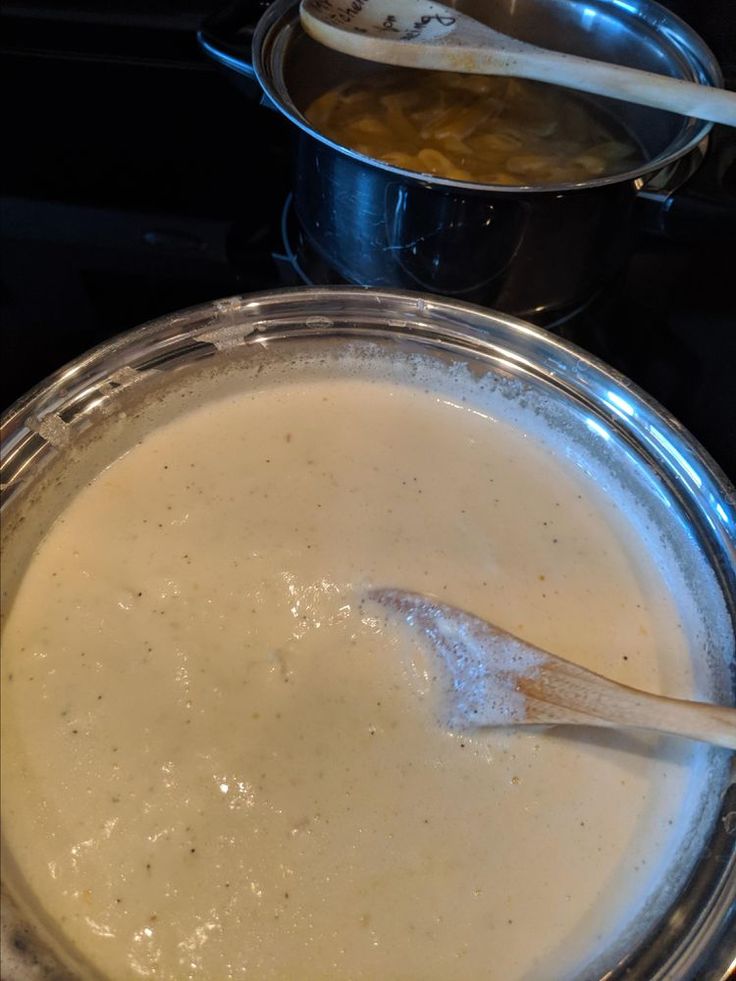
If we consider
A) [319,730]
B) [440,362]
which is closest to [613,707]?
[319,730]

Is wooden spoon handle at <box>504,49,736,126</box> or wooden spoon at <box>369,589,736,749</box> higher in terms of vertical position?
wooden spoon handle at <box>504,49,736,126</box>

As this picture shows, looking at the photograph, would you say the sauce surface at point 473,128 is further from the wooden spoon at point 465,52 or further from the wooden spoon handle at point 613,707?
the wooden spoon handle at point 613,707

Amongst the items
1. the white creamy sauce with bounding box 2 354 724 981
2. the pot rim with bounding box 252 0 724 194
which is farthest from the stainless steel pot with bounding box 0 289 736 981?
the pot rim with bounding box 252 0 724 194

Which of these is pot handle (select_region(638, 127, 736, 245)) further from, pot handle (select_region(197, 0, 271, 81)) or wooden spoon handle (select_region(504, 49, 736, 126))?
pot handle (select_region(197, 0, 271, 81))

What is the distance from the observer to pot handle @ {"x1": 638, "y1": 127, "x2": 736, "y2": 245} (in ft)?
3.46

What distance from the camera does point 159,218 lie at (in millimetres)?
1095

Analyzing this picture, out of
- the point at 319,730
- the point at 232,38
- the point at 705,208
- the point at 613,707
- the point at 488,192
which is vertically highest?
the point at 232,38

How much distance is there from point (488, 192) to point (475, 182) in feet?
0.07

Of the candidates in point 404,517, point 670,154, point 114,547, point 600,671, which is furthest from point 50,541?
point 670,154

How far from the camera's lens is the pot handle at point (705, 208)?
3.46 feet

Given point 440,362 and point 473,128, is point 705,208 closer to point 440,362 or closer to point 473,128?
point 473,128

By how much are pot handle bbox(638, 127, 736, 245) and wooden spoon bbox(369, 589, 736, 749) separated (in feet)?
2.01

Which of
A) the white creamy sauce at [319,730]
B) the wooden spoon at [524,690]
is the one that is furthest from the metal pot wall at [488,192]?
the wooden spoon at [524,690]

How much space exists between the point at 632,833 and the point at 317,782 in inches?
10.5
